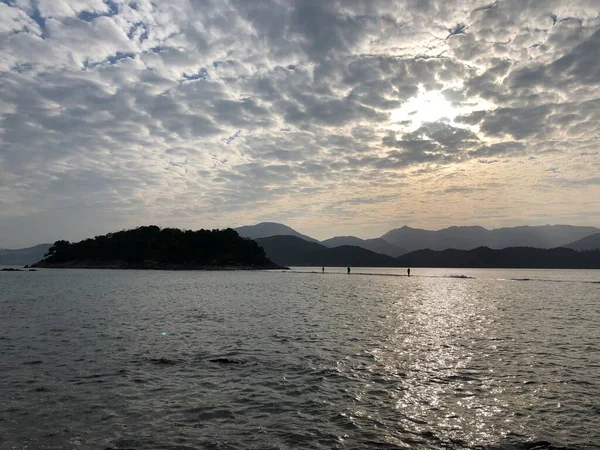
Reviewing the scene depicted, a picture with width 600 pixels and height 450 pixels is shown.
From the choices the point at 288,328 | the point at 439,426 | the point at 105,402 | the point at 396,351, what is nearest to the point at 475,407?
the point at 439,426

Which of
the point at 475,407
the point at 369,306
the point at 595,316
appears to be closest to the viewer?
the point at 475,407

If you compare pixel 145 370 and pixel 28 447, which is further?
pixel 145 370

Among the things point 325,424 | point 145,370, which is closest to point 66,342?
point 145,370

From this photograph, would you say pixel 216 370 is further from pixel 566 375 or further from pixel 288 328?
pixel 566 375

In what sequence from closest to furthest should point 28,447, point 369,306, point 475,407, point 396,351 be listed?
1. point 28,447
2. point 475,407
3. point 396,351
4. point 369,306

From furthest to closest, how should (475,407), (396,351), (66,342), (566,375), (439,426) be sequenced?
(66,342) < (396,351) < (566,375) < (475,407) < (439,426)

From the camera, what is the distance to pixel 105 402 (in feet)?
59.7

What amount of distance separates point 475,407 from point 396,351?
39.7 ft

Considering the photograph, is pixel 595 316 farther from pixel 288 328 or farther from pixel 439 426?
pixel 439 426

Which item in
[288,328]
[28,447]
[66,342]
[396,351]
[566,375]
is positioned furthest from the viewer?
[288,328]

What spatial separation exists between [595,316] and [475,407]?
46.6 m

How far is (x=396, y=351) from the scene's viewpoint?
98.5 feet

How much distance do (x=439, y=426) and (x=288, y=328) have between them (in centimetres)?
2542

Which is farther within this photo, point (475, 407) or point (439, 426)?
point (475, 407)
